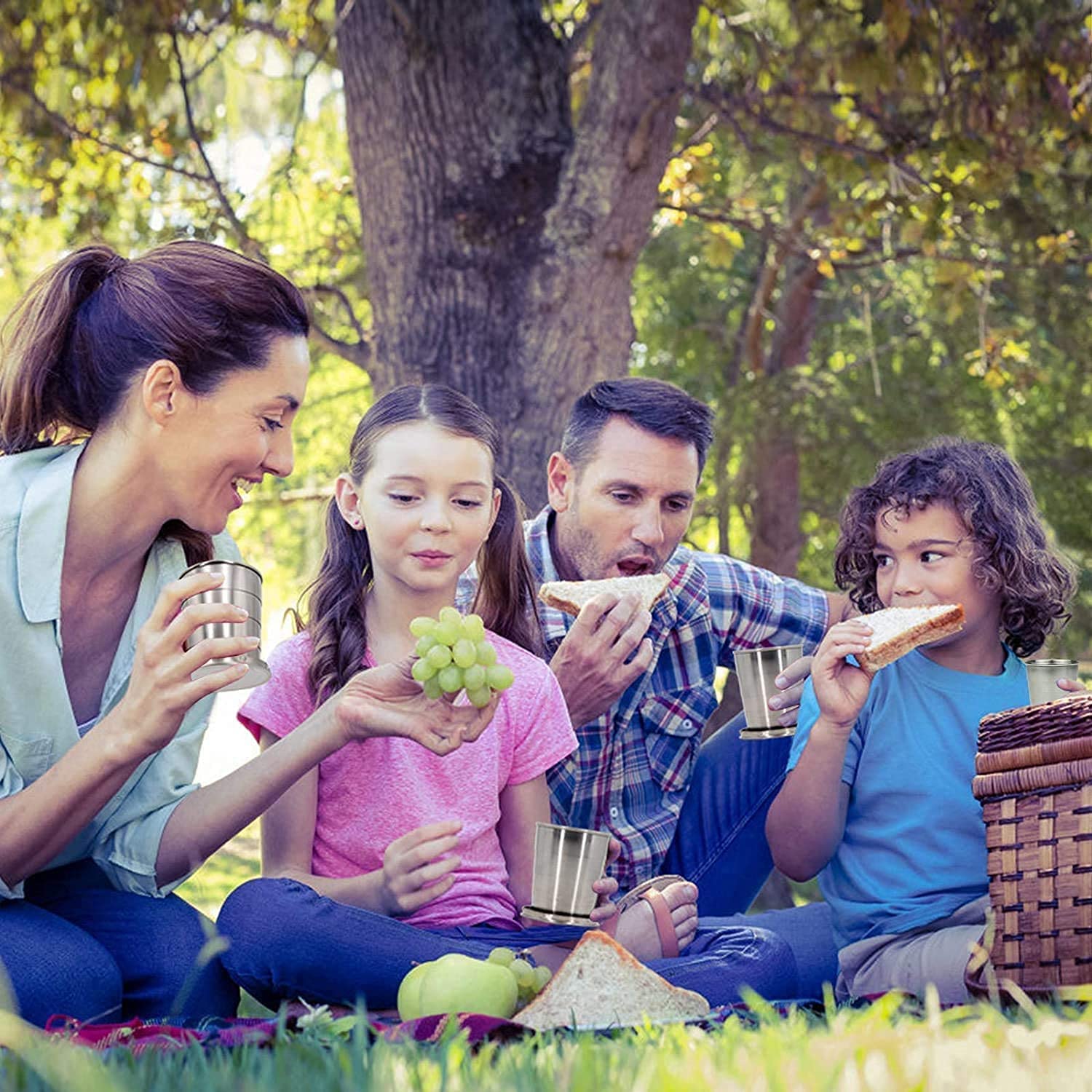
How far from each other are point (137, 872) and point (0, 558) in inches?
32.5

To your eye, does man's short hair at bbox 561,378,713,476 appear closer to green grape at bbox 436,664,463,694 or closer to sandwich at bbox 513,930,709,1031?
green grape at bbox 436,664,463,694

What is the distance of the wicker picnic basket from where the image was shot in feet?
9.55

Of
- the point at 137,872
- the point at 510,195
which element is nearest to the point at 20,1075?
the point at 137,872

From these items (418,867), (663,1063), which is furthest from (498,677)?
(663,1063)

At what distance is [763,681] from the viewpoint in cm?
411

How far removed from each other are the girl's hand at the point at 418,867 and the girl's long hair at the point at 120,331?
118cm

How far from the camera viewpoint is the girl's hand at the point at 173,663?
3016 millimetres

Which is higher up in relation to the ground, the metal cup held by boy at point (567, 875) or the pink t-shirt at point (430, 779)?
the pink t-shirt at point (430, 779)

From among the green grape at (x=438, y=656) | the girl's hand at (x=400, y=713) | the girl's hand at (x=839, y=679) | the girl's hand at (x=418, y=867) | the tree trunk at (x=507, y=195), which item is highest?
the tree trunk at (x=507, y=195)

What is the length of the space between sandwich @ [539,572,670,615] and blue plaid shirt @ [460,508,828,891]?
1.00 ft

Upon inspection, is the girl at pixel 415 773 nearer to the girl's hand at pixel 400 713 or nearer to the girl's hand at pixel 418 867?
the girl's hand at pixel 418 867

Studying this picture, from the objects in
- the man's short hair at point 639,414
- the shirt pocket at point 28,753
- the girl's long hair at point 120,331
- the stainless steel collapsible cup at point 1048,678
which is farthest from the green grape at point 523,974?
the man's short hair at point 639,414

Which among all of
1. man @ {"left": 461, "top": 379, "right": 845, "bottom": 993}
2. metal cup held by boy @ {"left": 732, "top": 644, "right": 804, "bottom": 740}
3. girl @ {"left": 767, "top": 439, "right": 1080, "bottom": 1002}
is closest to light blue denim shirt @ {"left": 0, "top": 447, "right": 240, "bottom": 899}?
man @ {"left": 461, "top": 379, "right": 845, "bottom": 993}

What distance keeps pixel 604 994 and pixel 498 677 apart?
72 cm
